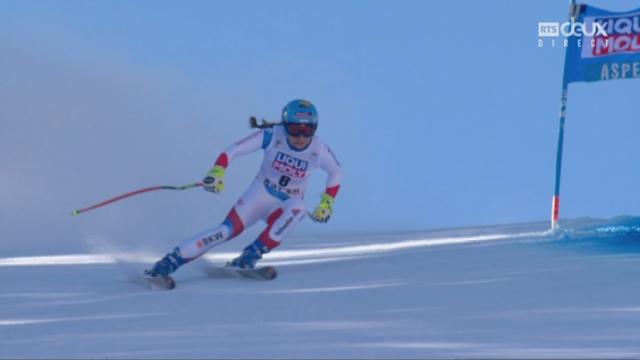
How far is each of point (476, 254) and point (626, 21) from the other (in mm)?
2243

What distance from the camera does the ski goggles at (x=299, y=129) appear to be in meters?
5.76

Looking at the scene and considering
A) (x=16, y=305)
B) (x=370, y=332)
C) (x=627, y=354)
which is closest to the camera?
(x=627, y=354)

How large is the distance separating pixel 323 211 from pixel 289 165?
0.35 meters

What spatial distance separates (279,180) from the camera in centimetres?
589

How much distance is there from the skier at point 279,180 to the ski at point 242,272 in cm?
5

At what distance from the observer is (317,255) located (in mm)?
7082

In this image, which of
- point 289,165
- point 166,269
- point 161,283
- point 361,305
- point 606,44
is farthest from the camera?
point 606,44

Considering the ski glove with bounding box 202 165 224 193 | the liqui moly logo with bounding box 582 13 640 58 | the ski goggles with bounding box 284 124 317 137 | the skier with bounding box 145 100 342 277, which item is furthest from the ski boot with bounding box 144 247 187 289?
the liqui moly logo with bounding box 582 13 640 58

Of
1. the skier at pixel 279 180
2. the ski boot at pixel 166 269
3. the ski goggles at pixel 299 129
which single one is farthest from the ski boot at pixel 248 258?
the ski goggles at pixel 299 129

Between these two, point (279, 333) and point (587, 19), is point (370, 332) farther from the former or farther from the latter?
point (587, 19)

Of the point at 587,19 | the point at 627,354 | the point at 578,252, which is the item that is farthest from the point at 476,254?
the point at 627,354

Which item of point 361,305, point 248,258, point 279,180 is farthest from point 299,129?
point 361,305

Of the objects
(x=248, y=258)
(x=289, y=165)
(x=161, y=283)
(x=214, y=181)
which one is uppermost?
(x=289, y=165)

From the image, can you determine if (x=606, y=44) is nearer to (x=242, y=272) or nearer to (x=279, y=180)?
(x=279, y=180)
